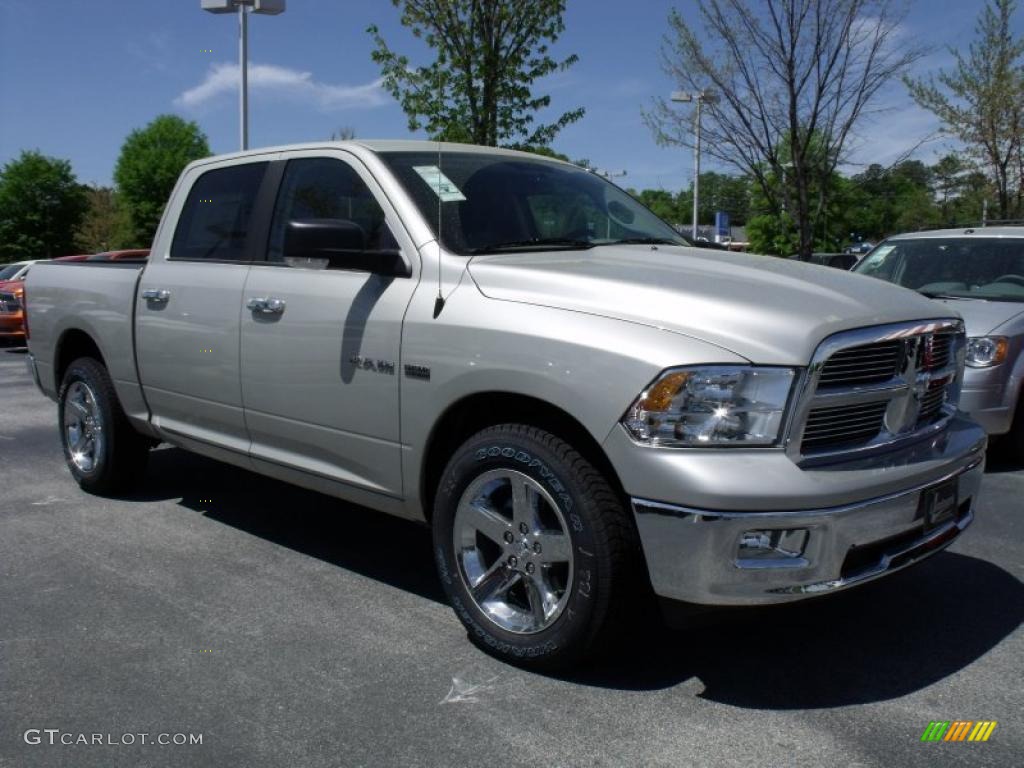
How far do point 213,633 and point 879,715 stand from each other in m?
2.39

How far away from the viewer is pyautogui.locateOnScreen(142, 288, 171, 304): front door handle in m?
4.92

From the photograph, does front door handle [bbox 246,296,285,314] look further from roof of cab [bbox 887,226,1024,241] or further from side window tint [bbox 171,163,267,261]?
roof of cab [bbox 887,226,1024,241]

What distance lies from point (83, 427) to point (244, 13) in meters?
12.1

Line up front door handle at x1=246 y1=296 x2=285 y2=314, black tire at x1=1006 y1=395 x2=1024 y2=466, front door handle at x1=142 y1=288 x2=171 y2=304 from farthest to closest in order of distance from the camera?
black tire at x1=1006 y1=395 x2=1024 y2=466, front door handle at x1=142 y1=288 x2=171 y2=304, front door handle at x1=246 y1=296 x2=285 y2=314

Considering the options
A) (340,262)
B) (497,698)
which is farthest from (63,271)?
(497,698)

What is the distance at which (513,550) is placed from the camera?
3383 millimetres

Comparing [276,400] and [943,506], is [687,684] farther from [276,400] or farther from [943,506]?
[276,400]

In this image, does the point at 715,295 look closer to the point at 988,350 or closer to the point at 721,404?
the point at 721,404

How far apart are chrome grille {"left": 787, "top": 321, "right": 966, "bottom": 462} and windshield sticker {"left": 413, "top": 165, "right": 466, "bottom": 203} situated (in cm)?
171

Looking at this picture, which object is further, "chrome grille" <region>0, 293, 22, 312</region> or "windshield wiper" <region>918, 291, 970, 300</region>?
"chrome grille" <region>0, 293, 22, 312</region>

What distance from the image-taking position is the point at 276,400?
4246mm

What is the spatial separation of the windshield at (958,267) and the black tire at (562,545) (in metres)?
4.78

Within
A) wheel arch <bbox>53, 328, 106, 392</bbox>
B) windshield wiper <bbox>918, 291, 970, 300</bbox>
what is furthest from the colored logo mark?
wheel arch <bbox>53, 328, 106, 392</bbox>

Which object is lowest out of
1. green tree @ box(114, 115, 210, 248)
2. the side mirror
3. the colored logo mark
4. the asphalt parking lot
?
the colored logo mark
